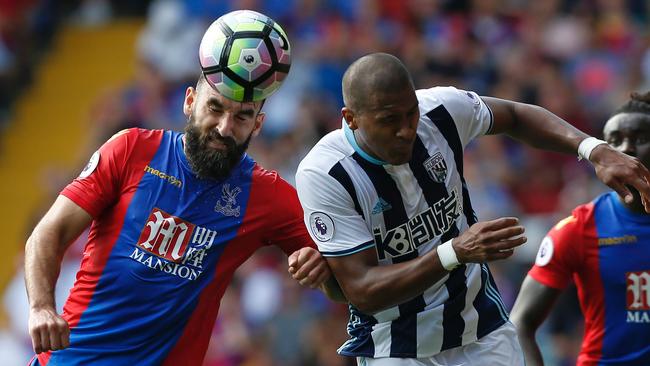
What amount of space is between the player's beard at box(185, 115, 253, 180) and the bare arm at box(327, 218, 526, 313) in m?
0.74

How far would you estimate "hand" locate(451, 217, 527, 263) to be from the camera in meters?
4.82

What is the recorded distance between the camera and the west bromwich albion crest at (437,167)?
5455 millimetres

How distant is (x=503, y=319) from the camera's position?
5684mm

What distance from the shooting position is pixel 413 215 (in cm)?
542

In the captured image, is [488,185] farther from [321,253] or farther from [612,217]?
[321,253]

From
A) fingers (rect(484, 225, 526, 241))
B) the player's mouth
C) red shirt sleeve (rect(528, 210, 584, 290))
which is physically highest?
the player's mouth

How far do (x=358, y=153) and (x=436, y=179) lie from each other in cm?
40

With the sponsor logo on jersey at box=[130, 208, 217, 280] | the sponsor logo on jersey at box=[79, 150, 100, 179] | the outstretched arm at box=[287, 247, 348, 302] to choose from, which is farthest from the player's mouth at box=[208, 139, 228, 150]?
the outstretched arm at box=[287, 247, 348, 302]

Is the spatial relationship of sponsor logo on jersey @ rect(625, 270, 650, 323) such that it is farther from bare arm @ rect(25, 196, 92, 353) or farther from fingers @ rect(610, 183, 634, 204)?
bare arm @ rect(25, 196, 92, 353)

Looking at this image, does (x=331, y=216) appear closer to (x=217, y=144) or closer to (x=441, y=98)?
(x=217, y=144)

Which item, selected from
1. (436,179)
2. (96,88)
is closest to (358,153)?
(436,179)

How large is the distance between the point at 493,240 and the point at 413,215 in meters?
0.67

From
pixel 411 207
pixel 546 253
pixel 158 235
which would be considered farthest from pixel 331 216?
pixel 546 253

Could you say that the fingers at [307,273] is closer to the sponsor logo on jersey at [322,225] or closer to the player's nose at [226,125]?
the sponsor logo on jersey at [322,225]
